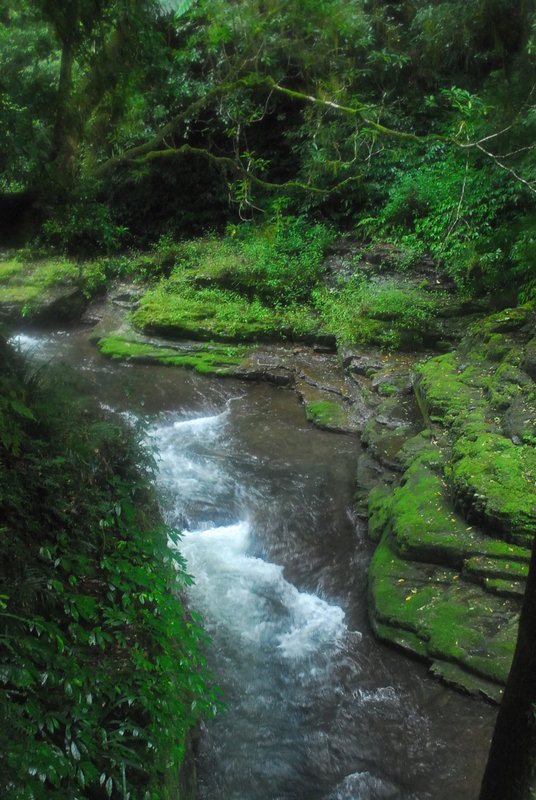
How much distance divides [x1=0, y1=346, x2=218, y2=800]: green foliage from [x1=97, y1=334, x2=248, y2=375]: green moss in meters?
6.74

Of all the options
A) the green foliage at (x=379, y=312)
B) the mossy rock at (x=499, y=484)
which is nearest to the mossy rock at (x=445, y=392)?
the mossy rock at (x=499, y=484)

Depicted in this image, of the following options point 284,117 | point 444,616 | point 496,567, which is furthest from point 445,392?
point 284,117

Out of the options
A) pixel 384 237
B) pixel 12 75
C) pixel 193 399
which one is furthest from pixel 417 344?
pixel 12 75

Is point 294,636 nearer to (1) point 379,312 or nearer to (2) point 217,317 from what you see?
(1) point 379,312

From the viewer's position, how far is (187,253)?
576 inches

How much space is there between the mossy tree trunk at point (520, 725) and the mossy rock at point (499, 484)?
9.27 feet

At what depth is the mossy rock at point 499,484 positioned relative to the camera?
5398 millimetres

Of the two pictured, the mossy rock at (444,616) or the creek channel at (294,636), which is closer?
the creek channel at (294,636)

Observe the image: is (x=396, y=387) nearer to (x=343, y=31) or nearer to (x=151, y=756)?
(x=151, y=756)

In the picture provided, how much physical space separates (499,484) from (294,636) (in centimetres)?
259

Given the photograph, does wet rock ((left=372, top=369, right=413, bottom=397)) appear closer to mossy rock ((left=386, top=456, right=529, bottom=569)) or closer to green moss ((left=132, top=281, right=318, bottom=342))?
green moss ((left=132, top=281, right=318, bottom=342))

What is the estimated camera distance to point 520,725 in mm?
2629

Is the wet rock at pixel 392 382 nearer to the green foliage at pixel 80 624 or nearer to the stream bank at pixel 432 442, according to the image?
the stream bank at pixel 432 442

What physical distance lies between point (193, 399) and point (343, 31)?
924cm
